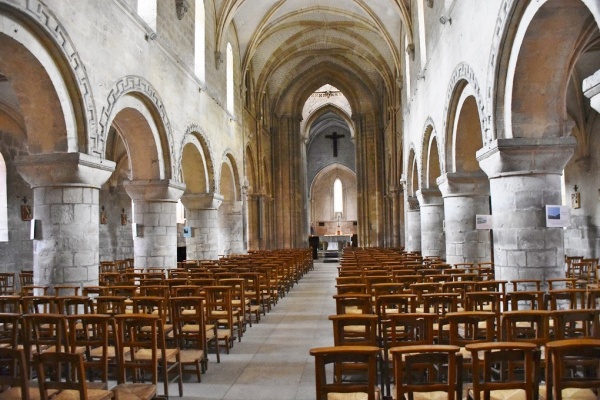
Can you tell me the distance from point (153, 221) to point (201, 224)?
4.51 meters

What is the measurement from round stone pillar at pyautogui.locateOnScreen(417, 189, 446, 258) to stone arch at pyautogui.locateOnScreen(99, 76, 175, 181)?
25.4 ft

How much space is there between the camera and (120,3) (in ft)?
39.2

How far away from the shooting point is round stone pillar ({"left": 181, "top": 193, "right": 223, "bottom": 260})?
18938mm

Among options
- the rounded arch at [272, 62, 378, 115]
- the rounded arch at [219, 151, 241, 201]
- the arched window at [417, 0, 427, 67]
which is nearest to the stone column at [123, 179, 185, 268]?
the rounded arch at [219, 151, 241, 201]

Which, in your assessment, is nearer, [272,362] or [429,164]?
[272,362]

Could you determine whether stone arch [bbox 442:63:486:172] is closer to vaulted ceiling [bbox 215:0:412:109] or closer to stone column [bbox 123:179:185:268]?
stone column [bbox 123:179:185:268]

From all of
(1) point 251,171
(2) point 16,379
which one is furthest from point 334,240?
(2) point 16,379

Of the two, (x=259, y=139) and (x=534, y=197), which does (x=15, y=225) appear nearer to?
(x=534, y=197)

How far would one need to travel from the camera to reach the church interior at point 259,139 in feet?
28.5

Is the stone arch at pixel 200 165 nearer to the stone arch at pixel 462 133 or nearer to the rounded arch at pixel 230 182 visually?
the rounded arch at pixel 230 182

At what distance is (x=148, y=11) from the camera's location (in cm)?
1450

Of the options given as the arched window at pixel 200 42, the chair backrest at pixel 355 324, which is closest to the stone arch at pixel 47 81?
the chair backrest at pixel 355 324

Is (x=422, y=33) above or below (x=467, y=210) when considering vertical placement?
above

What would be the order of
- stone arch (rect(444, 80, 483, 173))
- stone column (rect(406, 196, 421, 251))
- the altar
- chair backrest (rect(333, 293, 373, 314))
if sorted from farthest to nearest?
the altar → stone column (rect(406, 196, 421, 251)) → stone arch (rect(444, 80, 483, 173)) → chair backrest (rect(333, 293, 373, 314))
